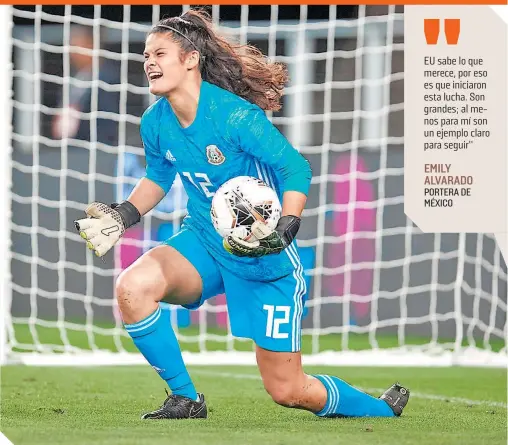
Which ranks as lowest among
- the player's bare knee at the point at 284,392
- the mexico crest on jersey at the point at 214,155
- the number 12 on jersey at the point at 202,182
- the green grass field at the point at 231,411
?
the green grass field at the point at 231,411

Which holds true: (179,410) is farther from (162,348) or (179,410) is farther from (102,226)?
(102,226)

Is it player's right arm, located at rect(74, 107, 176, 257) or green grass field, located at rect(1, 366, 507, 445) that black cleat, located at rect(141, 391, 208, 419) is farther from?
player's right arm, located at rect(74, 107, 176, 257)

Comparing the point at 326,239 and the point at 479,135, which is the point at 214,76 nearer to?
the point at 479,135

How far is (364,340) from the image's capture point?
935 centimetres

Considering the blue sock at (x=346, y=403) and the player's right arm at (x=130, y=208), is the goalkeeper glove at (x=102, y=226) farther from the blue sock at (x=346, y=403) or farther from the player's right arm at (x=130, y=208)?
the blue sock at (x=346, y=403)

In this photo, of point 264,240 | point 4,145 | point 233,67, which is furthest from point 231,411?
point 4,145

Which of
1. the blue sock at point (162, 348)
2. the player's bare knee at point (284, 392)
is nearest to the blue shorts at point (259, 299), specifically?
the player's bare knee at point (284, 392)

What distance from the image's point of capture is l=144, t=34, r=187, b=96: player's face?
14.6ft

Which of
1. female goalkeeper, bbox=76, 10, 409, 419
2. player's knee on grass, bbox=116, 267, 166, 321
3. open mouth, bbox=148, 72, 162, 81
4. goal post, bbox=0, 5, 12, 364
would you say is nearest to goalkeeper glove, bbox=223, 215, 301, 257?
female goalkeeper, bbox=76, 10, 409, 419

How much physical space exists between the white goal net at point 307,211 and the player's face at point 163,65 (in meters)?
4.15

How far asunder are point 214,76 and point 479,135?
155 centimetres

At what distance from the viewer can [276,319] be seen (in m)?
4.55

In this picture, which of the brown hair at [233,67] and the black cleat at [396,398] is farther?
the black cleat at [396,398]

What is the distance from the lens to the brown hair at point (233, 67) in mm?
4665
